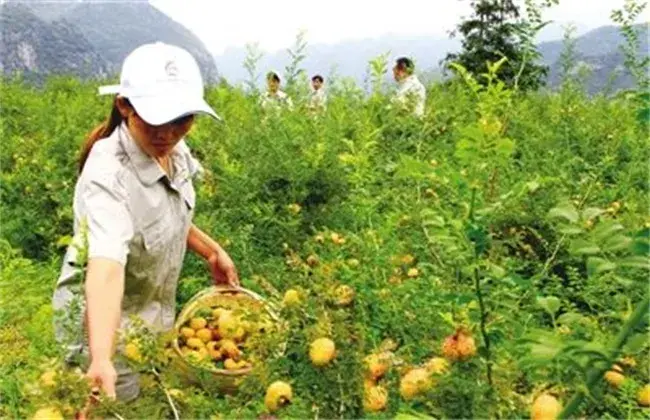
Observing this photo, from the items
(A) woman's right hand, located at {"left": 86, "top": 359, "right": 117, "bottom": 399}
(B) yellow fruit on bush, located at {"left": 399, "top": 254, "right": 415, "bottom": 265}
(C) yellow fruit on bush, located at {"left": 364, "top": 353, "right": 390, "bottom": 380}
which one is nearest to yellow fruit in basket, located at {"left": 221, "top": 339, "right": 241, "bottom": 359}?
(B) yellow fruit on bush, located at {"left": 399, "top": 254, "right": 415, "bottom": 265}

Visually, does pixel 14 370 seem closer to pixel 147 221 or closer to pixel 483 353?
pixel 147 221

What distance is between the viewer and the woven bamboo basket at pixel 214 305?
7.97ft

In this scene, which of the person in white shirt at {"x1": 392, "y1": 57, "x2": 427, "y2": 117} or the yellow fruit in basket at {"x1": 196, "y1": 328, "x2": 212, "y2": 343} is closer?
the yellow fruit in basket at {"x1": 196, "y1": 328, "x2": 212, "y2": 343}

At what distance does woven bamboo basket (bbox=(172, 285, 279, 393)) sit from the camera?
2428 mm

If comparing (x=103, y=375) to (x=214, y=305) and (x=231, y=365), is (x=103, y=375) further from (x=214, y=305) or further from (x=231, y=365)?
(x=214, y=305)

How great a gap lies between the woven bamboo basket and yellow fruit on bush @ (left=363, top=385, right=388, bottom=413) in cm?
55

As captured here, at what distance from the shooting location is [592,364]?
115 cm

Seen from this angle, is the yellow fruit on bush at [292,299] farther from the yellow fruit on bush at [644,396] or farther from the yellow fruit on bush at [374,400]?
the yellow fruit on bush at [644,396]

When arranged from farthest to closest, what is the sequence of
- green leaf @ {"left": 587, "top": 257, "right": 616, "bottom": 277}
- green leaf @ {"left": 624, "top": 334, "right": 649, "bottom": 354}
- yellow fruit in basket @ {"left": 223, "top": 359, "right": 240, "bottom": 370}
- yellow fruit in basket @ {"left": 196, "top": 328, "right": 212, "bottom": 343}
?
yellow fruit in basket @ {"left": 196, "top": 328, "right": 212, "bottom": 343}, yellow fruit in basket @ {"left": 223, "top": 359, "right": 240, "bottom": 370}, green leaf @ {"left": 587, "top": 257, "right": 616, "bottom": 277}, green leaf @ {"left": 624, "top": 334, "right": 649, "bottom": 354}

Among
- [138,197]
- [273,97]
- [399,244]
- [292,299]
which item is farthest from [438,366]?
[273,97]

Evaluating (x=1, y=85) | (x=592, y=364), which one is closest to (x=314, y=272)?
(x=592, y=364)

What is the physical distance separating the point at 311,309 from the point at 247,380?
18 cm

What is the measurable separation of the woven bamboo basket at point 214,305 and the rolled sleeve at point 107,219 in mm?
365

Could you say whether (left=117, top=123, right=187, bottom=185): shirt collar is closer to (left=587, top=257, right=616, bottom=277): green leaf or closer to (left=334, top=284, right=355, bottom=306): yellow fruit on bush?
(left=334, top=284, right=355, bottom=306): yellow fruit on bush
